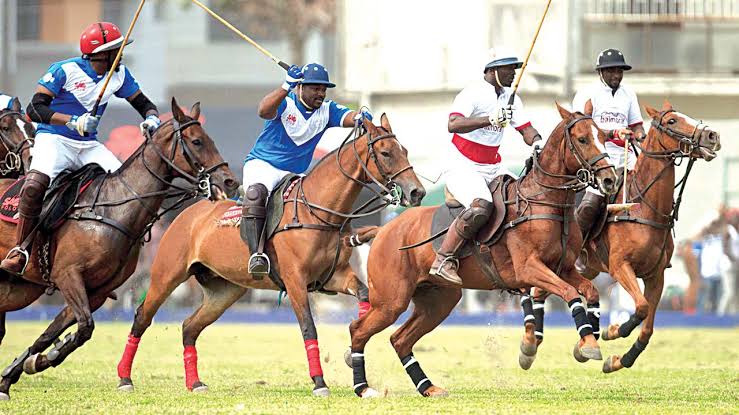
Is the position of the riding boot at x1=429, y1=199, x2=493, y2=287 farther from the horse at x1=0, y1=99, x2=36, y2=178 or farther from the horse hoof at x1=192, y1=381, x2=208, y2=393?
the horse at x1=0, y1=99, x2=36, y2=178

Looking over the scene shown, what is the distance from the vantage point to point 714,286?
1043 inches

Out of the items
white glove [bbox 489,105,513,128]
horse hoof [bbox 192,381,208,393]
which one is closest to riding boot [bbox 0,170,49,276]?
horse hoof [bbox 192,381,208,393]

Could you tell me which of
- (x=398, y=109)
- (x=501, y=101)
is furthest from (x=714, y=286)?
(x=501, y=101)

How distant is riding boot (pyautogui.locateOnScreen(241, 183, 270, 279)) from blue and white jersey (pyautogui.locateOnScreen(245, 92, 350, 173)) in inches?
15.2

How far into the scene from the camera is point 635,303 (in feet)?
43.7

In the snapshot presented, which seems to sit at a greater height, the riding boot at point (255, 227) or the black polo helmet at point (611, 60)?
the black polo helmet at point (611, 60)

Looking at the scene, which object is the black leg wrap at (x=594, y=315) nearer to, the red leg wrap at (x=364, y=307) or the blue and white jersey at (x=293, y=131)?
the red leg wrap at (x=364, y=307)

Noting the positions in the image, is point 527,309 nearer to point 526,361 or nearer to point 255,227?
point 526,361

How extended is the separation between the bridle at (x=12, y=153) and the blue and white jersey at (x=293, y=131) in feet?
7.45

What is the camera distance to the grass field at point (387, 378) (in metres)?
11.5

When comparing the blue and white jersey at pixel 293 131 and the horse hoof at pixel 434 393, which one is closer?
the horse hoof at pixel 434 393

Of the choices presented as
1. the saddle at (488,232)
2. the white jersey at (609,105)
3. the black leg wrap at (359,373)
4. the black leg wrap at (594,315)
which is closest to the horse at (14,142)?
the black leg wrap at (359,373)

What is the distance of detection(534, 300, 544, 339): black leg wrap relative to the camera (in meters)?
14.0

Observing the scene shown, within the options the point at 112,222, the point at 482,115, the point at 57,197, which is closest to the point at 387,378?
the point at 482,115
